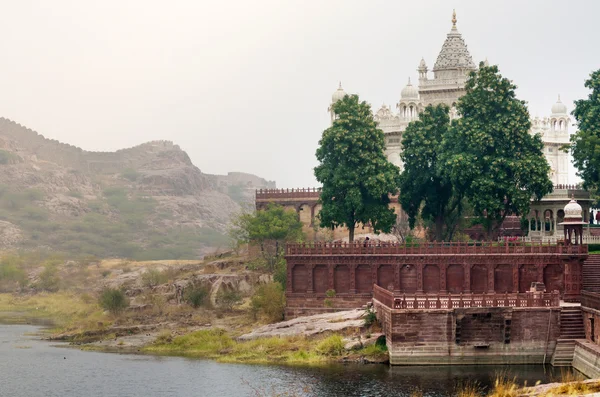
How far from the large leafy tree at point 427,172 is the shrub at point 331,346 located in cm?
2567

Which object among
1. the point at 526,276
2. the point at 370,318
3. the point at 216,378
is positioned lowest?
the point at 216,378

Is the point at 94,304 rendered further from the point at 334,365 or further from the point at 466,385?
the point at 466,385

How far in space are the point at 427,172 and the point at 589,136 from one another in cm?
1329

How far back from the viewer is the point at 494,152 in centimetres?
8475

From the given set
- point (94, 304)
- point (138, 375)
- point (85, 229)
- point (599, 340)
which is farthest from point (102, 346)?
point (85, 229)

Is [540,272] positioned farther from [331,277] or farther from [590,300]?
[331,277]

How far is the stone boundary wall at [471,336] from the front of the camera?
61469mm

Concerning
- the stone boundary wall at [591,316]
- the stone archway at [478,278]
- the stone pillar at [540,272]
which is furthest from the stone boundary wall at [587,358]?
the stone archway at [478,278]

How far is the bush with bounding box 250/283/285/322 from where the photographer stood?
77.2 metres

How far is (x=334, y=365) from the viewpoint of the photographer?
62.9 metres

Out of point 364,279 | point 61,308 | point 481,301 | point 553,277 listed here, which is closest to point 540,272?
point 553,277

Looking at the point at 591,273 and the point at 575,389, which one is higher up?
the point at 591,273

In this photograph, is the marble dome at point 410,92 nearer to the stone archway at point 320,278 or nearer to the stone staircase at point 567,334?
the stone archway at point 320,278

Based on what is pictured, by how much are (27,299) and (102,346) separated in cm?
4559
